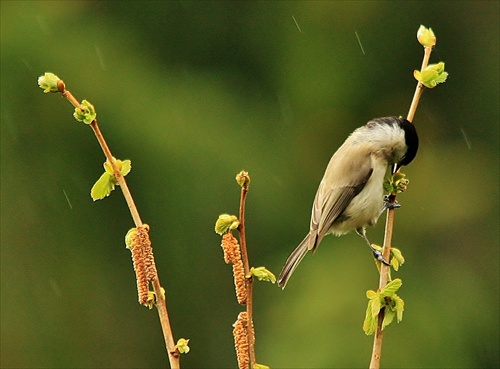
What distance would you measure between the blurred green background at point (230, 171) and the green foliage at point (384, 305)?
218 inches

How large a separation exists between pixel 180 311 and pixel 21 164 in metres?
1.93

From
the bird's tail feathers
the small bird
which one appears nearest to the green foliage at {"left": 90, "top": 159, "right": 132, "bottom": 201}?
the bird's tail feathers

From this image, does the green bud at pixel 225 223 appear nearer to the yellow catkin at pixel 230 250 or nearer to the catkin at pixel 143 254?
the yellow catkin at pixel 230 250

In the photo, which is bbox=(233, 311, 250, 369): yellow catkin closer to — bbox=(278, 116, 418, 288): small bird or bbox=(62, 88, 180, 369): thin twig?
bbox=(62, 88, 180, 369): thin twig

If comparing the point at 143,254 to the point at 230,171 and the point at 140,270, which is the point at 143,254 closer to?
the point at 140,270

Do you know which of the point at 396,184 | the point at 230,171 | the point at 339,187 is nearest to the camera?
the point at 396,184

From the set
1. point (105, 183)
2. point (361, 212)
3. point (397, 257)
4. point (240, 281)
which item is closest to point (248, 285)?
point (240, 281)

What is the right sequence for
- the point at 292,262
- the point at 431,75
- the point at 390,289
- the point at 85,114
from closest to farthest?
the point at 85,114
the point at 390,289
the point at 431,75
the point at 292,262

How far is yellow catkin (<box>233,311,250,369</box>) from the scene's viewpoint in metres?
1.81

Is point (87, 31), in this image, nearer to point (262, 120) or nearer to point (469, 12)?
point (262, 120)

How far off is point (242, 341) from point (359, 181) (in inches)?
90.5

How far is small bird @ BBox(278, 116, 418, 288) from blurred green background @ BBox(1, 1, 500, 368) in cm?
382

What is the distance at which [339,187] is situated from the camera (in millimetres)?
4047

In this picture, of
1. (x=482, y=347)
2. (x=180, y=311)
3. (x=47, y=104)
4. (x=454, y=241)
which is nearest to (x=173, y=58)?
(x=47, y=104)
